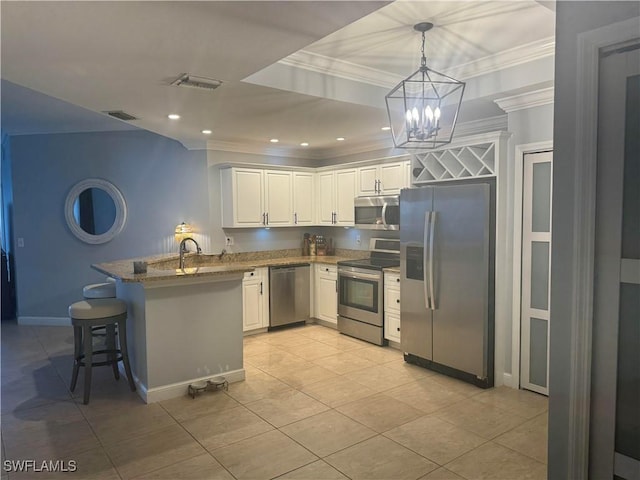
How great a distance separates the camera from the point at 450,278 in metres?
4.12

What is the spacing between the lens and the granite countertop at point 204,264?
12.0 feet

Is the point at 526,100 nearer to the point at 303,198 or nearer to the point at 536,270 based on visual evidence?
the point at 536,270

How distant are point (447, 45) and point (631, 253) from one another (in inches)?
100

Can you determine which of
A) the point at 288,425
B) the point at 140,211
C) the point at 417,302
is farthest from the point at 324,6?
the point at 140,211

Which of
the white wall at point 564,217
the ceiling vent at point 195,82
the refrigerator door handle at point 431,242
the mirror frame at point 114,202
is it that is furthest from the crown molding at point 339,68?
the mirror frame at point 114,202

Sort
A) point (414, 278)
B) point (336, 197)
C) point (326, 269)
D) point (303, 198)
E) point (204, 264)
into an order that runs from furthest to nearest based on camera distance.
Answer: point (303, 198), point (336, 197), point (326, 269), point (204, 264), point (414, 278)

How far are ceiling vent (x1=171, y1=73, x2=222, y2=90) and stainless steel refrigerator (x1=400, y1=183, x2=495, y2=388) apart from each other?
217cm

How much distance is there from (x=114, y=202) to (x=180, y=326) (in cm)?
324

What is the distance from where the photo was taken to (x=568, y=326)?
60.4 inches

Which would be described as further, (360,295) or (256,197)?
(256,197)

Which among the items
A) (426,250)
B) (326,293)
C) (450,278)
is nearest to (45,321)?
(326,293)

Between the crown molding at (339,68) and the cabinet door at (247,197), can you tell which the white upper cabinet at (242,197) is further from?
the crown molding at (339,68)

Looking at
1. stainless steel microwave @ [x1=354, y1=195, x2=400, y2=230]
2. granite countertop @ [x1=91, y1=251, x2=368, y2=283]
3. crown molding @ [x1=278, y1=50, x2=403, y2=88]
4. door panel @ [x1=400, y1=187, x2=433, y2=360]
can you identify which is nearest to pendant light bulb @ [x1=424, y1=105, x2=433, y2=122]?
crown molding @ [x1=278, y1=50, x2=403, y2=88]

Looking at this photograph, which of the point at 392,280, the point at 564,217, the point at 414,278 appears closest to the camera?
the point at 564,217
